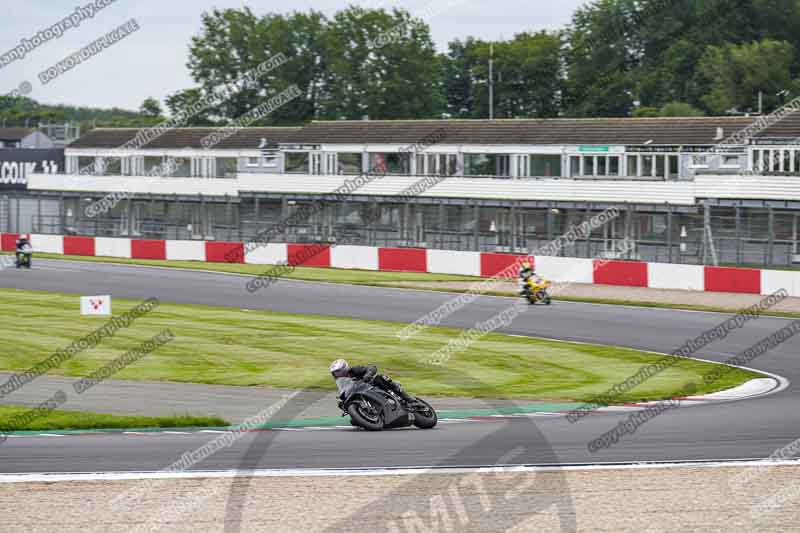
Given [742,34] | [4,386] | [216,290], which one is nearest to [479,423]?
[4,386]

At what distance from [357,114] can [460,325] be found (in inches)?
3091

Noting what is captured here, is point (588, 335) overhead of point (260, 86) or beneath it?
beneath

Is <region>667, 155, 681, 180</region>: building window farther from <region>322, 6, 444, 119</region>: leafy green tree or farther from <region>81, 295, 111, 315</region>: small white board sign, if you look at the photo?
<region>322, 6, 444, 119</region>: leafy green tree

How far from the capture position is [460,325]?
31344 mm

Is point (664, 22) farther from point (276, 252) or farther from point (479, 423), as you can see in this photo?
point (479, 423)

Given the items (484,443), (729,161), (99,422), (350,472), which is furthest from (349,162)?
(350,472)

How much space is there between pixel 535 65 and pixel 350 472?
88.8 meters

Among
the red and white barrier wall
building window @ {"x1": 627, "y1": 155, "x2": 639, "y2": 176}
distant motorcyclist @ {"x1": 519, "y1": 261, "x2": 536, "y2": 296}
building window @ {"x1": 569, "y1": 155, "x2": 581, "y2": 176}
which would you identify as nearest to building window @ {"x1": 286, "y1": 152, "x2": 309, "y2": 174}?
the red and white barrier wall

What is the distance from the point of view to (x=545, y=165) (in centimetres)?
5884

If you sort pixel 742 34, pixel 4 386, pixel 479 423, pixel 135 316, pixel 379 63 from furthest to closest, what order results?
1. pixel 379 63
2. pixel 742 34
3. pixel 135 316
4. pixel 4 386
5. pixel 479 423

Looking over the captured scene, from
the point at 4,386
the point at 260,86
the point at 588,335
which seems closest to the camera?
the point at 4,386

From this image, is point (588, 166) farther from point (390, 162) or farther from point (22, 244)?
point (22, 244)

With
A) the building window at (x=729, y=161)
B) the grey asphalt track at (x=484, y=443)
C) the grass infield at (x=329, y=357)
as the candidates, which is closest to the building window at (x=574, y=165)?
the building window at (x=729, y=161)

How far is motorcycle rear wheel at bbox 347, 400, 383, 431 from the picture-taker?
56.8 ft
